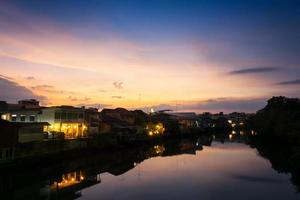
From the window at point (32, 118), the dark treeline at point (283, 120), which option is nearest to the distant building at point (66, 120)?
the window at point (32, 118)

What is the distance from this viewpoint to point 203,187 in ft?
88.0

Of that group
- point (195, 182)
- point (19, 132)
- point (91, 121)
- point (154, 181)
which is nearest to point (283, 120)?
point (91, 121)

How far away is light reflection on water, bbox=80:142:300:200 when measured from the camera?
2411cm

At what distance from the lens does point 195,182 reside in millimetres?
28797

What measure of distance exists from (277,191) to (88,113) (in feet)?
122

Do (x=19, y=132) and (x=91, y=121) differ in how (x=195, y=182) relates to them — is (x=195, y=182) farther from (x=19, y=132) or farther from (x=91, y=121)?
(x=91, y=121)

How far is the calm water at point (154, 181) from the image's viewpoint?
23969 millimetres

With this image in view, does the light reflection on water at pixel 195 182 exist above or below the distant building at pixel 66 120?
below

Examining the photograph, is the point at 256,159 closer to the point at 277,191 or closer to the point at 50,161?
the point at 277,191

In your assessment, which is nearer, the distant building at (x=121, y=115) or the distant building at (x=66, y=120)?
the distant building at (x=66, y=120)

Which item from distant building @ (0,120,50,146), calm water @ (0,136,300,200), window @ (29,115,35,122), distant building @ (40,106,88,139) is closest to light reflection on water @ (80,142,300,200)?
calm water @ (0,136,300,200)

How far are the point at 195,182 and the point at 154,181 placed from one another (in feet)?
13.1

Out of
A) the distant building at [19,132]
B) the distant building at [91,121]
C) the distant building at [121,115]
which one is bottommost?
the distant building at [19,132]

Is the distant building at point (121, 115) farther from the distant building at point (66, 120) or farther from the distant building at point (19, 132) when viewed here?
the distant building at point (19, 132)
